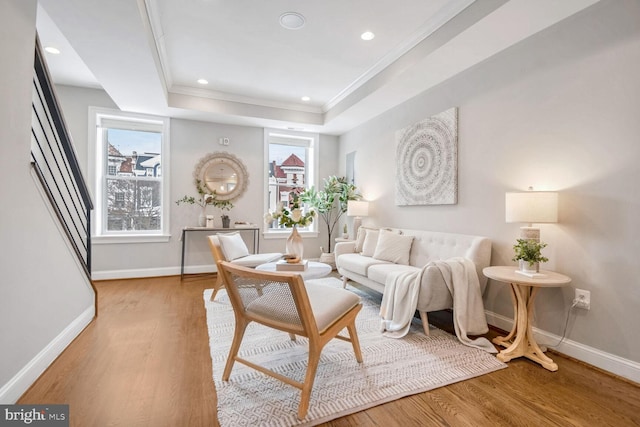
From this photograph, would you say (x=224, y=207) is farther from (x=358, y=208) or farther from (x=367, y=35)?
(x=367, y=35)

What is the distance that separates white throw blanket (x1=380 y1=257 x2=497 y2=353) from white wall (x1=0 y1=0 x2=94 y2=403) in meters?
2.44

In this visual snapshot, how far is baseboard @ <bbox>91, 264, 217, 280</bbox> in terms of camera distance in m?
4.45

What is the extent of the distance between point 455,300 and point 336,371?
1.20 metres

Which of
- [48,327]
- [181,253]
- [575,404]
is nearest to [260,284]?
[48,327]

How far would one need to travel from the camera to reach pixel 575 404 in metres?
1.68

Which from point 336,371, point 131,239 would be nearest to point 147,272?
point 131,239

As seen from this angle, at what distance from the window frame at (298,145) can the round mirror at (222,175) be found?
0.44m

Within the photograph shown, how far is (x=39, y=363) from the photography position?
1881 mm

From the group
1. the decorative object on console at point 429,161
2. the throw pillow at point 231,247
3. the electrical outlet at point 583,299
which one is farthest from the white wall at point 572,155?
the throw pillow at point 231,247

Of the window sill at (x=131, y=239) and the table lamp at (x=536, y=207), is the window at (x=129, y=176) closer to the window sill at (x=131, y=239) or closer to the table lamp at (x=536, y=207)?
the window sill at (x=131, y=239)

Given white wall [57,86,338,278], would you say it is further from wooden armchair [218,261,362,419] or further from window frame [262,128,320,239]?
wooden armchair [218,261,362,419]

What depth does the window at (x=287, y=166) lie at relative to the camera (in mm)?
5547

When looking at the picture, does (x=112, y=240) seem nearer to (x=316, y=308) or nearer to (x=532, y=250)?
(x=316, y=308)

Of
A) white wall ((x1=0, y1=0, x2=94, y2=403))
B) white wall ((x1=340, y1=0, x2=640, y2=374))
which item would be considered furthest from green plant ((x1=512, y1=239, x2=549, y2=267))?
white wall ((x1=0, y1=0, x2=94, y2=403))
